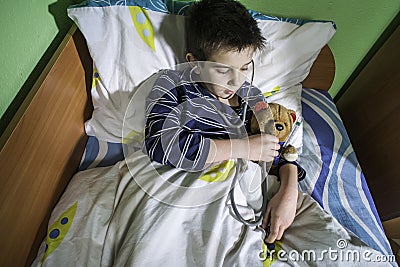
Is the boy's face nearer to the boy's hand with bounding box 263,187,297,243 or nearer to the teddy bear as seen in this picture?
the teddy bear

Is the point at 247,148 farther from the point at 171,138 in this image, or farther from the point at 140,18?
the point at 140,18

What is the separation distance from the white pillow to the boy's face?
16cm

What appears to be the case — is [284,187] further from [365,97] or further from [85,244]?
[365,97]

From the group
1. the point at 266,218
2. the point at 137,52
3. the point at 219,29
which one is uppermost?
the point at 219,29

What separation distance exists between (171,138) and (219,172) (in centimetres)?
13

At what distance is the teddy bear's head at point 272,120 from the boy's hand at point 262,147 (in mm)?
27

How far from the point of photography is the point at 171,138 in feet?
2.33

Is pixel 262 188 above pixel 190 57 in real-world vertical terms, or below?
below

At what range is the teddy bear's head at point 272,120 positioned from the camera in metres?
0.81

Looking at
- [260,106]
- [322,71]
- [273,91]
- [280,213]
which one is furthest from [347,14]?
[280,213]

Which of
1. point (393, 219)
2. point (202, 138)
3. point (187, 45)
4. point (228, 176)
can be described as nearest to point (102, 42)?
point (187, 45)

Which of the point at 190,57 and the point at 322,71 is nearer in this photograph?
the point at 190,57

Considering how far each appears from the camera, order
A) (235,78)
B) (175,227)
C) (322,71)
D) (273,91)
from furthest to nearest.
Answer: (322,71)
(273,91)
(235,78)
(175,227)

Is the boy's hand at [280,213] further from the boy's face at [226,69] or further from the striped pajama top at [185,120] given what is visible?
the boy's face at [226,69]
